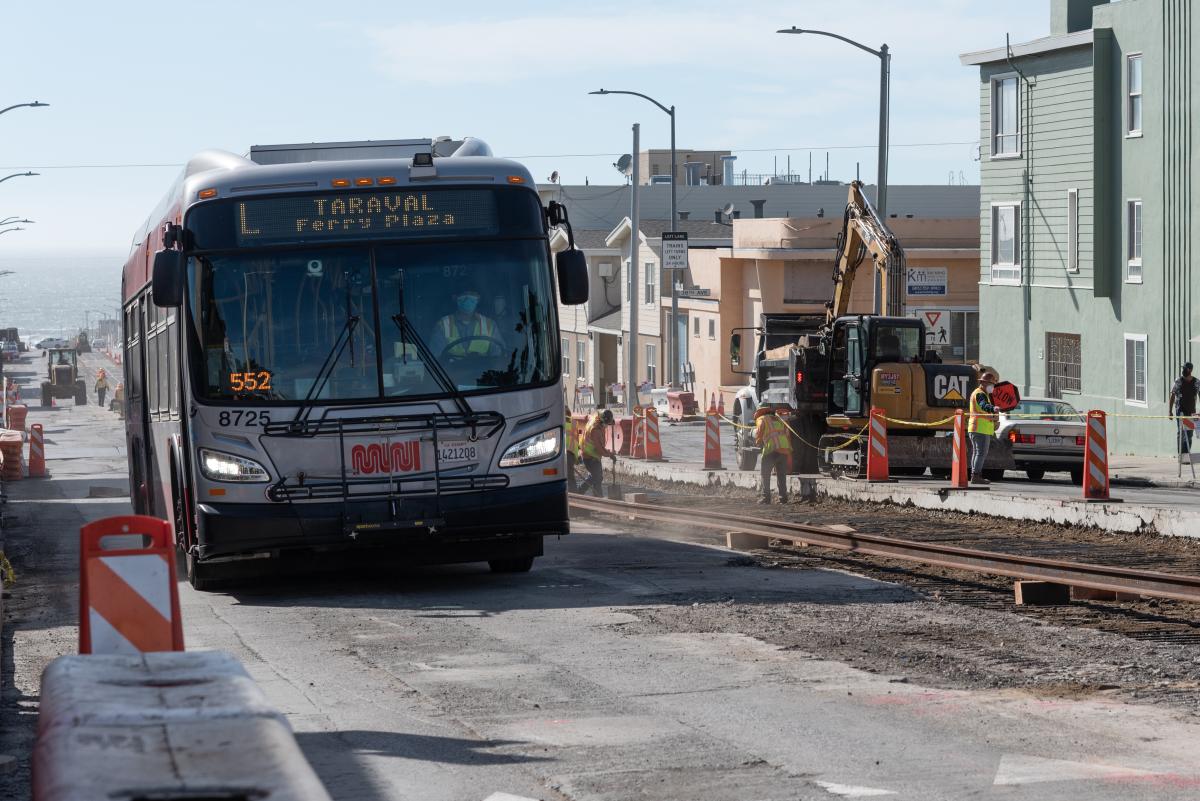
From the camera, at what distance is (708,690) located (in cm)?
946

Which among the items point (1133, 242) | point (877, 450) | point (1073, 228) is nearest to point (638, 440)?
point (1073, 228)

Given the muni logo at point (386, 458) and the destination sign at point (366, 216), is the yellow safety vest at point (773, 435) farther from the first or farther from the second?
the muni logo at point (386, 458)

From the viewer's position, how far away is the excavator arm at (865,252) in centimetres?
3114

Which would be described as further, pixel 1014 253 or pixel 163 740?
pixel 1014 253

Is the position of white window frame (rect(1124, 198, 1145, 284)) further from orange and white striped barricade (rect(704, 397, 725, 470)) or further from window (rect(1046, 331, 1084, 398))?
orange and white striped barricade (rect(704, 397, 725, 470))

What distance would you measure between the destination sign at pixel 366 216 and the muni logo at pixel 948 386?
55.0 feet

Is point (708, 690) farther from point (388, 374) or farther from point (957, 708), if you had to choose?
point (388, 374)

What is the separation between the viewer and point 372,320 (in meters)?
13.3

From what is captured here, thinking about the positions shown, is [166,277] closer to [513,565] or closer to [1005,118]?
[513,565]

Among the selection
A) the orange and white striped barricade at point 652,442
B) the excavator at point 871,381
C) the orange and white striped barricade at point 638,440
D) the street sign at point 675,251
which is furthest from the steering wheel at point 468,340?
the street sign at point 675,251

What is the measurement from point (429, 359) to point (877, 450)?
1502 cm

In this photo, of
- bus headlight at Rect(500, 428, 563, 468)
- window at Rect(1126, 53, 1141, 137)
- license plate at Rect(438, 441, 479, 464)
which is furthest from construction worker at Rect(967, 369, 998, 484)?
window at Rect(1126, 53, 1141, 137)

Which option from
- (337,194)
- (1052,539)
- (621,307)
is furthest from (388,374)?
(621,307)

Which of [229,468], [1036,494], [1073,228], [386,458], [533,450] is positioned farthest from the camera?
[1073,228]
